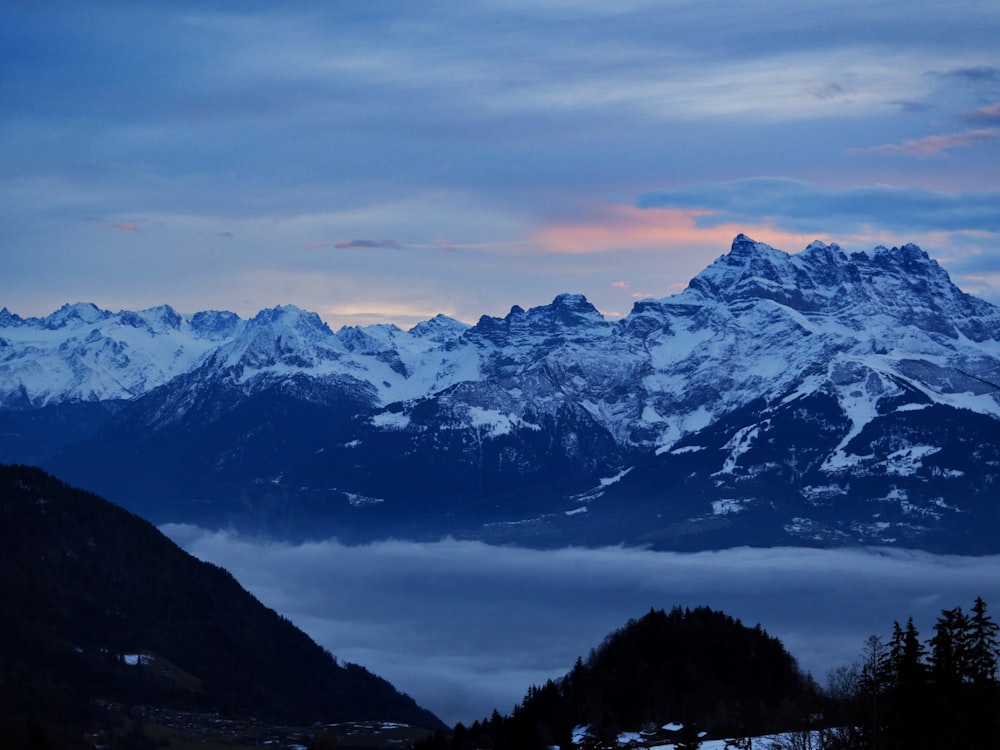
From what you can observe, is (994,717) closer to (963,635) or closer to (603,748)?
(963,635)

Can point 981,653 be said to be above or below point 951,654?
below

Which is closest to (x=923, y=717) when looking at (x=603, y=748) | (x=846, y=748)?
(x=846, y=748)

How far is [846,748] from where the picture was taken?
498ft

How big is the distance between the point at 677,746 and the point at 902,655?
26.5 m

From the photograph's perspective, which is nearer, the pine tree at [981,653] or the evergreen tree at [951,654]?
the pine tree at [981,653]

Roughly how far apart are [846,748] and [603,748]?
51409 mm

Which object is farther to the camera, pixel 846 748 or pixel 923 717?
pixel 846 748

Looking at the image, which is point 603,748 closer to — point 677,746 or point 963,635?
point 677,746

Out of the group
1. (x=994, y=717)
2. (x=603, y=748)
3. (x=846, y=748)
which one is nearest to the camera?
(x=994, y=717)

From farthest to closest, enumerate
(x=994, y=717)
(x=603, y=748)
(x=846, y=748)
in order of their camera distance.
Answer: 1. (x=603, y=748)
2. (x=846, y=748)
3. (x=994, y=717)

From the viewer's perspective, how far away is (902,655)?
135125 millimetres

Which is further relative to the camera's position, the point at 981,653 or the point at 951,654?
the point at 951,654

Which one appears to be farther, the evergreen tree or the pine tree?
the evergreen tree

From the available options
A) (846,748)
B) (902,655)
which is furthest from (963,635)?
(846,748)
